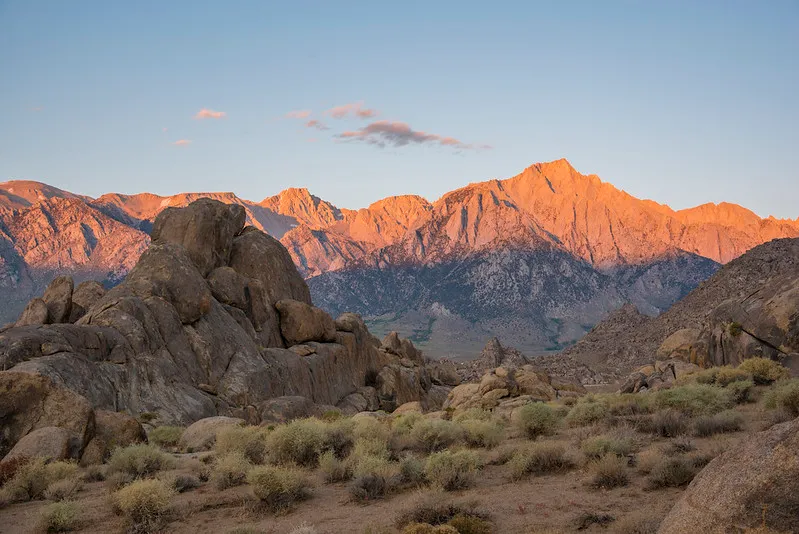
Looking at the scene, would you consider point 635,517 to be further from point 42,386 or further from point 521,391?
point 521,391

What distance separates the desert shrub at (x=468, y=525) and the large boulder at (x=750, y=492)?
12.6 feet

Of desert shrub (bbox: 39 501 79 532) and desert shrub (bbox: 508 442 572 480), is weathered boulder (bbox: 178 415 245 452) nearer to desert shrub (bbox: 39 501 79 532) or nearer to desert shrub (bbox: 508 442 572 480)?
desert shrub (bbox: 39 501 79 532)

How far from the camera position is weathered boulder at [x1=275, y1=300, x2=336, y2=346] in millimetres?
52844

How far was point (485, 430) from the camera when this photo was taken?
2131 centimetres

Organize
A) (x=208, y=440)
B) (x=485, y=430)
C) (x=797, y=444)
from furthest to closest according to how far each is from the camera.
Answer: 1. (x=208, y=440)
2. (x=485, y=430)
3. (x=797, y=444)

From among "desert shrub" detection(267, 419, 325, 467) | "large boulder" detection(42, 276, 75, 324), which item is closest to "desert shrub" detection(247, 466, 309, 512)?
"desert shrub" detection(267, 419, 325, 467)

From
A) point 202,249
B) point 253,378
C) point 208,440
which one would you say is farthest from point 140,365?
point 202,249

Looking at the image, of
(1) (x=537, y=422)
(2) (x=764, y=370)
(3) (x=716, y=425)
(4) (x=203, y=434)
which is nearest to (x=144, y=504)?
(4) (x=203, y=434)

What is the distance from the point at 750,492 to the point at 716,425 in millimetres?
12656

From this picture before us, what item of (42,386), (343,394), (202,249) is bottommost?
(343,394)

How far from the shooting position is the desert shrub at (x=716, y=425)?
19.6m

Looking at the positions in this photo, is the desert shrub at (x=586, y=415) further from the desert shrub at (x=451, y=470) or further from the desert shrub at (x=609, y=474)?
the desert shrub at (x=609, y=474)

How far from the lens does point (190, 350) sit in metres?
39.8

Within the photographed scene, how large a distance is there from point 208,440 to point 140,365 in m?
11.1
